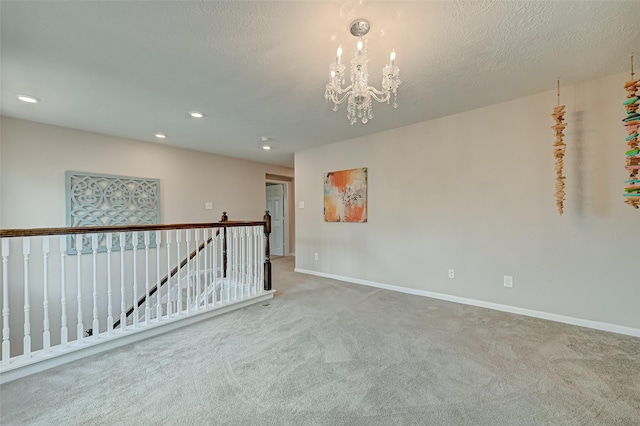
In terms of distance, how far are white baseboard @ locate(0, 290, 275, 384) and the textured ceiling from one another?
2203 mm

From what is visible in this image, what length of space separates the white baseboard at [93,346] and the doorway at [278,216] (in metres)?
4.05

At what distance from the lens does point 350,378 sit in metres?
1.79

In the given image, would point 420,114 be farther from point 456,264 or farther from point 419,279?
point 419,279

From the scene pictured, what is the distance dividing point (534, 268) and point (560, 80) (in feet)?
6.04

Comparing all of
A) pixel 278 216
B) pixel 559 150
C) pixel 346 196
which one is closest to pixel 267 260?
pixel 346 196

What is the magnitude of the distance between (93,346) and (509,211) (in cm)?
410

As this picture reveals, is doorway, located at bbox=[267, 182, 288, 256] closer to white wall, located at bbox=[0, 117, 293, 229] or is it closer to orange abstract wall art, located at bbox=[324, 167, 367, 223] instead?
white wall, located at bbox=[0, 117, 293, 229]

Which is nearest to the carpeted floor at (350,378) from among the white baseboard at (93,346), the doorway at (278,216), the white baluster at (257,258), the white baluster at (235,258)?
the white baseboard at (93,346)

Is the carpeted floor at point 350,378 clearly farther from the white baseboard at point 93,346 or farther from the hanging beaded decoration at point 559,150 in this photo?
the hanging beaded decoration at point 559,150

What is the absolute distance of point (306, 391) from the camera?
166 cm

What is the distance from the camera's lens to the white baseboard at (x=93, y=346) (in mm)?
1779

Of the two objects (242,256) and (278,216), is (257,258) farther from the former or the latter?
(278,216)

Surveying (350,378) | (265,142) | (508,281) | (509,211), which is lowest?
(350,378)

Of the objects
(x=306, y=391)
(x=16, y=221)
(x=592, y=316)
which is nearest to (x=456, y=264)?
(x=592, y=316)
